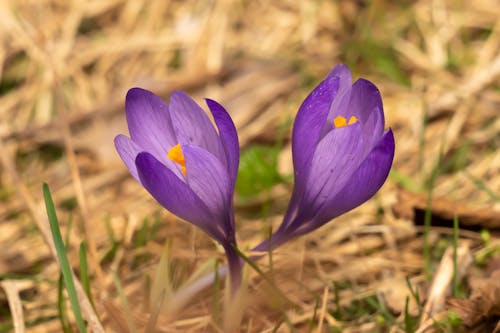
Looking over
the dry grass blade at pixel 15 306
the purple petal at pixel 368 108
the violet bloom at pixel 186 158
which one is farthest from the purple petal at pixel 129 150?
the dry grass blade at pixel 15 306

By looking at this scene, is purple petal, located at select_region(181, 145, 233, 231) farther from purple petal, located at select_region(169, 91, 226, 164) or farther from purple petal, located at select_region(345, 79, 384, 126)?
purple petal, located at select_region(345, 79, 384, 126)

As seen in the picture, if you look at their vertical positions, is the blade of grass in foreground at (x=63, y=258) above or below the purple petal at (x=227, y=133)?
below

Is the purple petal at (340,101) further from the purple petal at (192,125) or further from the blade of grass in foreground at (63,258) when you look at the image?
the blade of grass in foreground at (63,258)

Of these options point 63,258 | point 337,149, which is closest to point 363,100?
point 337,149

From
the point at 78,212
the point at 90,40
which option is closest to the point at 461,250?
the point at 78,212

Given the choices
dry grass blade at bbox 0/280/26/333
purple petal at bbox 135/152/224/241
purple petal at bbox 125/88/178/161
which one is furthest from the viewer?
dry grass blade at bbox 0/280/26/333

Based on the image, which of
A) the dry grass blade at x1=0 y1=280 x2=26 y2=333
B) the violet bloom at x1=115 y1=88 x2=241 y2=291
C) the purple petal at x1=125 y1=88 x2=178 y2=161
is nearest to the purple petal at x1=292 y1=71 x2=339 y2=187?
the violet bloom at x1=115 y1=88 x2=241 y2=291
